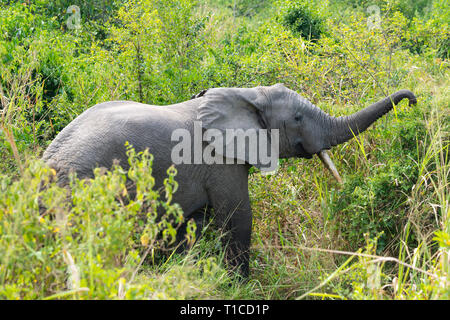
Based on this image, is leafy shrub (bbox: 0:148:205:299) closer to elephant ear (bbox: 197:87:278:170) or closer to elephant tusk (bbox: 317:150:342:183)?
elephant ear (bbox: 197:87:278:170)

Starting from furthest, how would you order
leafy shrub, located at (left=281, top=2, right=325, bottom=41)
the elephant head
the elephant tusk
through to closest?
leafy shrub, located at (left=281, top=2, right=325, bottom=41)
the elephant tusk
the elephant head

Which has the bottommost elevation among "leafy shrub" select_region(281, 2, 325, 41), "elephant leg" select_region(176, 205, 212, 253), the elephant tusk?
"elephant leg" select_region(176, 205, 212, 253)

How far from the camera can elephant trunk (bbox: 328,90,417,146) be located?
5.14m

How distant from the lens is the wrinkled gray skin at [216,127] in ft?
14.5

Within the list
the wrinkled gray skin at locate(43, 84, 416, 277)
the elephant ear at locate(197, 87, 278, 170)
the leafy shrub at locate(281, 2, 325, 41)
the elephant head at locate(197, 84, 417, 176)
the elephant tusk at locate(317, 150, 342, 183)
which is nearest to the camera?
the wrinkled gray skin at locate(43, 84, 416, 277)

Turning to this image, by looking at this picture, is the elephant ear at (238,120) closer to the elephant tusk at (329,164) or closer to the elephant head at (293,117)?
the elephant head at (293,117)

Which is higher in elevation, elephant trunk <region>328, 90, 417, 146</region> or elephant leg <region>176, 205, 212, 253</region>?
elephant trunk <region>328, 90, 417, 146</region>

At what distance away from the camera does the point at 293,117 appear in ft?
16.8

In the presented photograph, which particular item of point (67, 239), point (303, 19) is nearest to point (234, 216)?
point (67, 239)

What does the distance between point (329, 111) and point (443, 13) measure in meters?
5.15

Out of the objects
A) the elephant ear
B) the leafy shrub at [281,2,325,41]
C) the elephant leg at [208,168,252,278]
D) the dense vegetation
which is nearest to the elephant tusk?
the dense vegetation

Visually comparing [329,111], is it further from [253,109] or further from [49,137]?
[49,137]

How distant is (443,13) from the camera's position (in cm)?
1006

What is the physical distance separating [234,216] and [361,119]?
135cm
